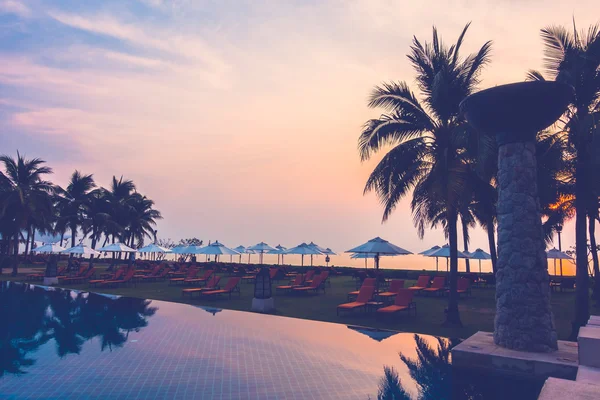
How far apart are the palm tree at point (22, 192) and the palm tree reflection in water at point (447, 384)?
28.6 meters

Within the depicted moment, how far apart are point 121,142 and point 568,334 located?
66.6 feet

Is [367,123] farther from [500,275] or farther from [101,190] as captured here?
[101,190]

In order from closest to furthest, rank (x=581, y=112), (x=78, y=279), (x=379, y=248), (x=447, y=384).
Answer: (x=447, y=384), (x=581, y=112), (x=379, y=248), (x=78, y=279)

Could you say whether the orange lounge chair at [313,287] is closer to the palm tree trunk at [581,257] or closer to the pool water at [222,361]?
the pool water at [222,361]

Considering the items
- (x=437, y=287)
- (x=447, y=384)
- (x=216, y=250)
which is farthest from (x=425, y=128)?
(x=216, y=250)

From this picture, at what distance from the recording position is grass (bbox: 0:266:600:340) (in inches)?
428

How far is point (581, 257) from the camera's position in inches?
370

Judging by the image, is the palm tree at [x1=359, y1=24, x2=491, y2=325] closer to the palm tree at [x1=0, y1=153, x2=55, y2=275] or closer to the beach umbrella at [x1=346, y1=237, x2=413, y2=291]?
the beach umbrella at [x1=346, y1=237, x2=413, y2=291]

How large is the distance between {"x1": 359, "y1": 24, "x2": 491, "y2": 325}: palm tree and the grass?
0.91m

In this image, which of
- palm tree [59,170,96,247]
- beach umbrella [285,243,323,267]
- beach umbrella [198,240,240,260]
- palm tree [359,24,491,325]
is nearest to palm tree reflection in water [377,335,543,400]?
palm tree [359,24,491,325]

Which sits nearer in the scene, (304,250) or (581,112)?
(581,112)

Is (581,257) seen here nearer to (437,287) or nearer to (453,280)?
(453,280)

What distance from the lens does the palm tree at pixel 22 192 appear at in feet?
91.6

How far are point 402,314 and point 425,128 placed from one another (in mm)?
5919
